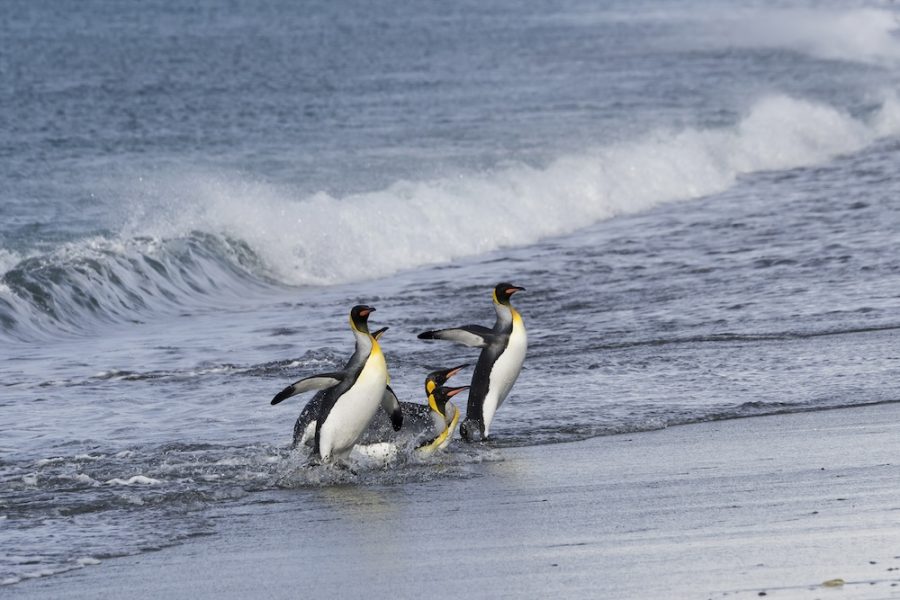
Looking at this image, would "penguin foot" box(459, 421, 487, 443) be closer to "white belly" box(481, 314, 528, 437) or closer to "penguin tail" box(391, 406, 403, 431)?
"white belly" box(481, 314, 528, 437)

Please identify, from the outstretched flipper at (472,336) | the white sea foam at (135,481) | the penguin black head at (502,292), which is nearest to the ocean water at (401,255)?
the white sea foam at (135,481)

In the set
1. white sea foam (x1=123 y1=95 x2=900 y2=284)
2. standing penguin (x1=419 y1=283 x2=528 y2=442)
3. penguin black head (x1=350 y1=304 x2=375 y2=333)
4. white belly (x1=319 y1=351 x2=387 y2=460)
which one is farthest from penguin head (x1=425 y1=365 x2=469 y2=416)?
white sea foam (x1=123 y1=95 x2=900 y2=284)

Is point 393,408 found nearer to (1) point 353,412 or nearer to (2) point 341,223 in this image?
(1) point 353,412

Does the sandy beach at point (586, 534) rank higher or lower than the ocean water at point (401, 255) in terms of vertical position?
lower

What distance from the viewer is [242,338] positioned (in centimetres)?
1157

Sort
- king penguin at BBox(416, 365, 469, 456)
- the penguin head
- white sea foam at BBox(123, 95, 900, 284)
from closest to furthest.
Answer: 1. king penguin at BBox(416, 365, 469, 456)
2. the penguin head
3. white sea foam at BBox(123, 95, 900, 284)

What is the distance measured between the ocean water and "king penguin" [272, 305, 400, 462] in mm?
193

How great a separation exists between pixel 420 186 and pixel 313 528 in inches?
529

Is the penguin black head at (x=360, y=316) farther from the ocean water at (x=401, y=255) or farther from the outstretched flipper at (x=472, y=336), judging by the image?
the outstretched flipper at (x=472, y=336)

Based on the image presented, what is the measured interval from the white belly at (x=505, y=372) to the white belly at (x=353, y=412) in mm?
740

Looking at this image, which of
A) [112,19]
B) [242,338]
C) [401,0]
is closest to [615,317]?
[242,338]

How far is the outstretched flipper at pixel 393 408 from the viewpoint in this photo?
769 centimetres

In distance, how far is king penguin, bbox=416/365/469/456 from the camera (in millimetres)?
7801

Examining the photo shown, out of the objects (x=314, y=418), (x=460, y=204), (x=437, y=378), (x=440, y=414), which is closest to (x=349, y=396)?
(x=314, y=418)
